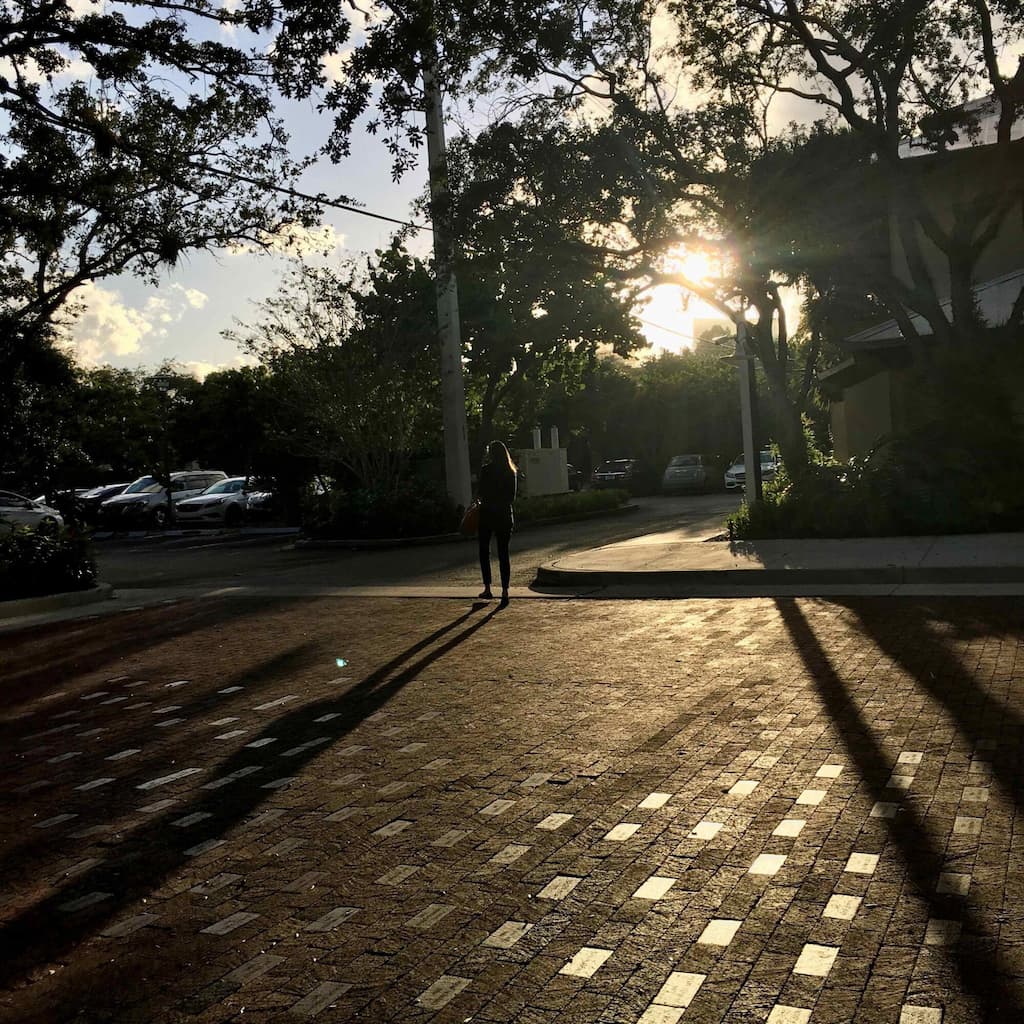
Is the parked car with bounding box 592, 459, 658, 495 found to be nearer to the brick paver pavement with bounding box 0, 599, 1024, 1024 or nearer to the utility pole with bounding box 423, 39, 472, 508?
the utility pole with bounding box 423, 39, 472, 508

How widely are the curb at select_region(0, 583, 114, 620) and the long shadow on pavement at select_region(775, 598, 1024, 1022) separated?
431 inches

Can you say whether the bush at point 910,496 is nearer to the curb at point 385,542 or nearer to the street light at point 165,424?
the curb at point 385,542

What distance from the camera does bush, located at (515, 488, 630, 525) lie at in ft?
97.9

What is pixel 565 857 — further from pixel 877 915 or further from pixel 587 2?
pixel 587 2

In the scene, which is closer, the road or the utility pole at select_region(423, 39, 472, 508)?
the road

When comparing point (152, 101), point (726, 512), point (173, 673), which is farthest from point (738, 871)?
point (726, 512)

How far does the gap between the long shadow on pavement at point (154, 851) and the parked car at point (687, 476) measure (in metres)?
38.5

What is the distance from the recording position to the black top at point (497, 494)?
13.5 meters

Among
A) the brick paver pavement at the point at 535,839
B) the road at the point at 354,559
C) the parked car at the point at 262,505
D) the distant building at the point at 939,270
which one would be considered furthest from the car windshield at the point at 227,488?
the brick paver pavement at the point at 535,839

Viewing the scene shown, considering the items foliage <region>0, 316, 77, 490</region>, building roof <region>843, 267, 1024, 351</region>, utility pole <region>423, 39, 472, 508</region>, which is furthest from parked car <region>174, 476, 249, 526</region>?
building roof <region>843, 267, 1024, 351</region>

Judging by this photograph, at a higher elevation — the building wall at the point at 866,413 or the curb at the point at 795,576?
the building wall at the point at 866,413

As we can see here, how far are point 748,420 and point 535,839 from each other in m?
21.1

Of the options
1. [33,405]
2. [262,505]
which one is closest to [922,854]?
[33,405]

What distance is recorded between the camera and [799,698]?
717cm
